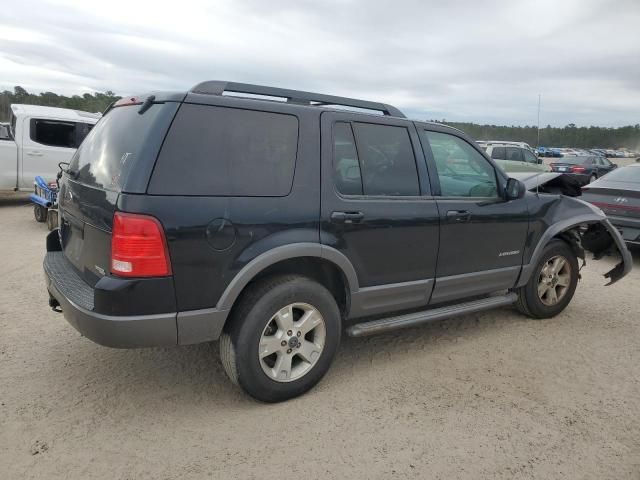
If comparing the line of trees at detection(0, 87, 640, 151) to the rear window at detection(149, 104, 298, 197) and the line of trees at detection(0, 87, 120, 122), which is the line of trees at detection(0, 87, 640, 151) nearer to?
the line of trees at detection(0, 87, 120, 122)

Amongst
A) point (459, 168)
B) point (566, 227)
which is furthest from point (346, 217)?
point (566, 227)

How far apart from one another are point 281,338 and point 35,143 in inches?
367

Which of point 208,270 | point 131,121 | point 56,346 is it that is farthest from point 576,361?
point 56,346

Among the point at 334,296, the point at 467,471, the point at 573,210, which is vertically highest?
the point at 573,210

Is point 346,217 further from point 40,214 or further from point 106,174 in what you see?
point 40,214

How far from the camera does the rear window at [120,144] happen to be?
2723 mm

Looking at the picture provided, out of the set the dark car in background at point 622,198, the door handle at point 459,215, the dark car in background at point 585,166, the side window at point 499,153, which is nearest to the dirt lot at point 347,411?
the door handle at point 459,215

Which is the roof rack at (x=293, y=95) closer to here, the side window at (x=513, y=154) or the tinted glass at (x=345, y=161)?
the tinted glass at (x=345, y=161)

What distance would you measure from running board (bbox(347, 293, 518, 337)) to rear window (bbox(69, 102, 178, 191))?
5.82 feet

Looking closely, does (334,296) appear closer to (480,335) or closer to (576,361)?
(480,335)

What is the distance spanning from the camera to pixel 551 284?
4.89m

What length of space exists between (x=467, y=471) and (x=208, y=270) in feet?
5.73

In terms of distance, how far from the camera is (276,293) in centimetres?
304

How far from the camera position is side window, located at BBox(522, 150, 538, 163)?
1551 cm
